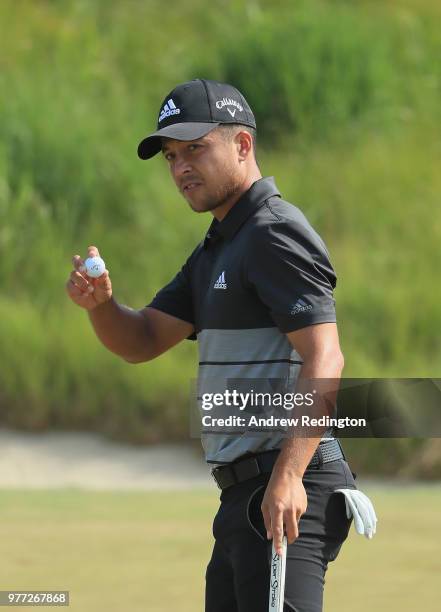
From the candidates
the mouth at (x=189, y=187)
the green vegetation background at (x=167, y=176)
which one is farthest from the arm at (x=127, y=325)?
the green vegetation background at (x=167, y=176)

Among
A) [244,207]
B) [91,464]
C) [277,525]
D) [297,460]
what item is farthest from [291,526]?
[91,464]

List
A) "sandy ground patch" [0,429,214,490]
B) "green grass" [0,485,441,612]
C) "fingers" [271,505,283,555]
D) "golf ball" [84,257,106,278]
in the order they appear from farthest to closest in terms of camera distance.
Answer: "sandy ground patch" [0,429,214,490] → "green grass" [0,485,441,612] → "golf ball" [84,257,106,278] → "fingers" [271,505,283,555]

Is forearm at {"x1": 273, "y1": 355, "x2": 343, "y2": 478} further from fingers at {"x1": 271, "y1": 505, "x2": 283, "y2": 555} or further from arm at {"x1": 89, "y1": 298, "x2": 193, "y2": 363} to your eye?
arm at {"x1": 89, "y1": 298, "x2": 193, "y2": 363}

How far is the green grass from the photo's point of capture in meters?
5.48

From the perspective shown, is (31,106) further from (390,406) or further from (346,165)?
(390,406)

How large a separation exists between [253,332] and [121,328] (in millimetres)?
558

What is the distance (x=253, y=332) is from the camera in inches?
118

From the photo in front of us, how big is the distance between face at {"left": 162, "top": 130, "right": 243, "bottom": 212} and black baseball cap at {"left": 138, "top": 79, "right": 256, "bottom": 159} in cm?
3

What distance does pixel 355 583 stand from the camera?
5.71 m

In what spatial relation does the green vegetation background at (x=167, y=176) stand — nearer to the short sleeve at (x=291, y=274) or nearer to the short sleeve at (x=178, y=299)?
the short sleeve at (x=178, y=299)

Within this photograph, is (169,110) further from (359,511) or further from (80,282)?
(359,511)

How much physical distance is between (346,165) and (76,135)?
7.57ft

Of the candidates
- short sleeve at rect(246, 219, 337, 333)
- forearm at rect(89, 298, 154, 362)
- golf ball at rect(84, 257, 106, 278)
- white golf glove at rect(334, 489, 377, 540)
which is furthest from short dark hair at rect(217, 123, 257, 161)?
white golf glove at rect(334, 489, 377, 540)

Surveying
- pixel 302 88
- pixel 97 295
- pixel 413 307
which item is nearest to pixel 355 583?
pixel 97 295
